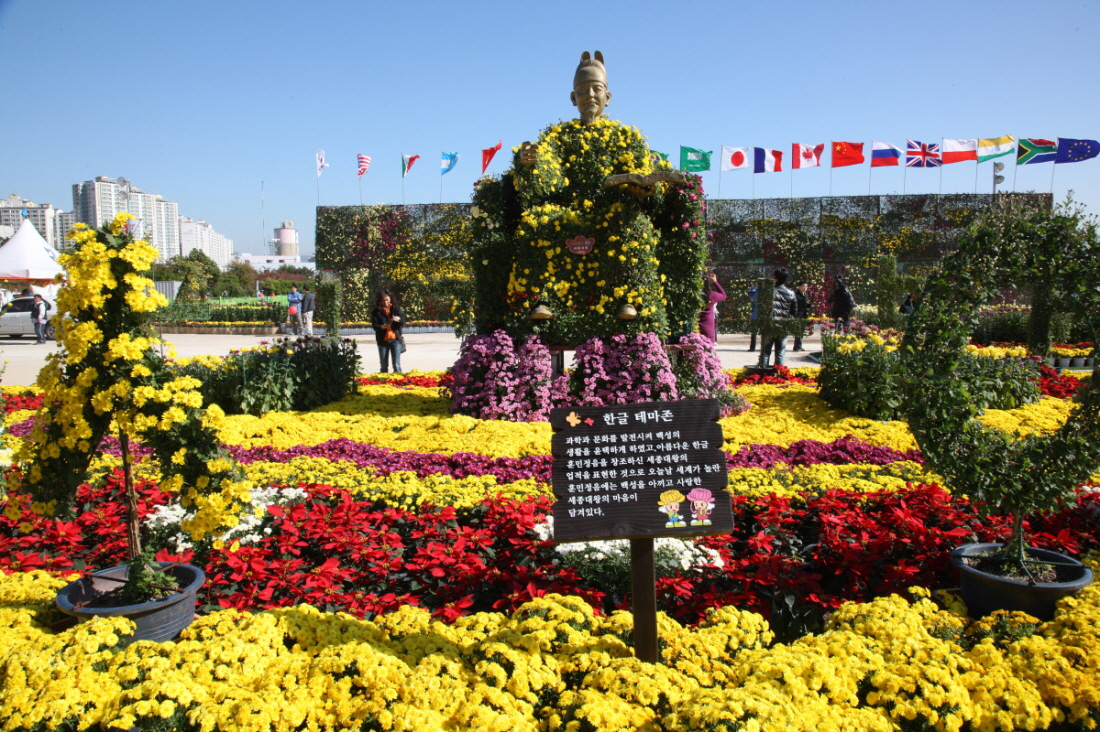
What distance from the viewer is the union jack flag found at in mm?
21375

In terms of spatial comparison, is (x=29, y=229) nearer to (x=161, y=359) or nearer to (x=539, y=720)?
(x=161, y=359)

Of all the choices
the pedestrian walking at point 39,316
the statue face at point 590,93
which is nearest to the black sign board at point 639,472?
the statue face at point 590,93

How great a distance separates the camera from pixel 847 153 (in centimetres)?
2111

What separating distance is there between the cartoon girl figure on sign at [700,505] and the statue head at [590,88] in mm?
5866

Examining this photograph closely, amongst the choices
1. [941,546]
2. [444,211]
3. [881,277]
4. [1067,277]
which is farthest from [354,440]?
[444,211]

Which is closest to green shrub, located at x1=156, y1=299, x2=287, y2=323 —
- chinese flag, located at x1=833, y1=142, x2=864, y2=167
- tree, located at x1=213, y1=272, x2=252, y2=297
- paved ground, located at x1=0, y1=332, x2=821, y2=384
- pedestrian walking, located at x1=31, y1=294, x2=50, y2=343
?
paved ground, located at x1=0, y1=332, x2=821, y2=384

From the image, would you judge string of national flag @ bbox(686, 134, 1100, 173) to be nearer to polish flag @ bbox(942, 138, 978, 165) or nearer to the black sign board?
polish flag @ bbox(942, 138, 978, 165)

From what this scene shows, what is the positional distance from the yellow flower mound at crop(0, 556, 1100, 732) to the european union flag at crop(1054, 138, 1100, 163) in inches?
869

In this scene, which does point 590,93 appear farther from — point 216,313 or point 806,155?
point 216,313

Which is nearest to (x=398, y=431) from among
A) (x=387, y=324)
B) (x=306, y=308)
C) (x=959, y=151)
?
(x=387, y=324)

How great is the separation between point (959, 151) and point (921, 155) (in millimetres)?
1020

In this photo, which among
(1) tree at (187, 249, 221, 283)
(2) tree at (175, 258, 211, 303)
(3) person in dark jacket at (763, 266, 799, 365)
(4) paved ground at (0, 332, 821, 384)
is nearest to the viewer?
(3) person in dark jacket at (763, 266, 799, 365)

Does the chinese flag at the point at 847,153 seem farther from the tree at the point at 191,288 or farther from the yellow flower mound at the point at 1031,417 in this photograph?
the tree at the point at 191,288

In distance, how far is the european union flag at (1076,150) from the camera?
19.7 metres
